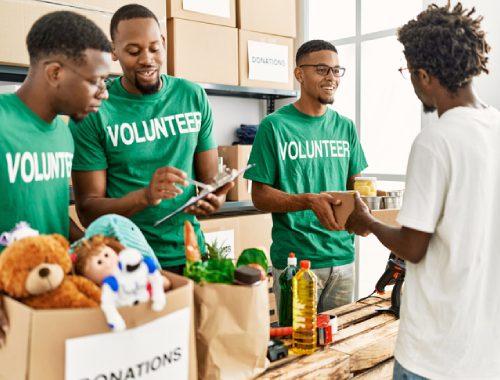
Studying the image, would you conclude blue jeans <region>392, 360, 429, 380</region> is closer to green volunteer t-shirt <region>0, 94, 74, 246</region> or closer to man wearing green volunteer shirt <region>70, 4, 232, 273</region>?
man wearing green volunteer shirt <region>70, 4, 232, 273</region>

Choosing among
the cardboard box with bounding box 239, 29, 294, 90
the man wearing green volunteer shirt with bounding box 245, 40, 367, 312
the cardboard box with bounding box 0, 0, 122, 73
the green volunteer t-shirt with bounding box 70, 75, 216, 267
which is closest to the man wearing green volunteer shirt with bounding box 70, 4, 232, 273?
the green volunteer t-shirt with bounding box 70, 75, 216, 267

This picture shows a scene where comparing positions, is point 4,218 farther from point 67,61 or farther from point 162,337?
point 162,337

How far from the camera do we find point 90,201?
1566mm

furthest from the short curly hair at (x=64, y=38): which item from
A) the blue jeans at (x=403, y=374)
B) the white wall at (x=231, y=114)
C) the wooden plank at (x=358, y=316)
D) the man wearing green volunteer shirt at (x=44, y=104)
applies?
the white wall at (x=231, y=114)

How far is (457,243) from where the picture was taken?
106cm

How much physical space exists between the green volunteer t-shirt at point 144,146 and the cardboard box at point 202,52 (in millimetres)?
1189

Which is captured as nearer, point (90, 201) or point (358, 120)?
point (90, 201)

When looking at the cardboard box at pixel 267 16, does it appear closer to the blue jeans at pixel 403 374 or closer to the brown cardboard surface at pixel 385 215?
the brown cardboard surface at pixel 385 215

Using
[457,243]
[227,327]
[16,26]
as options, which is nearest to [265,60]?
[16,26]

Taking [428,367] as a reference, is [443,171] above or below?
above

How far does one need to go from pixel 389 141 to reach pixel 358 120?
0.84ft

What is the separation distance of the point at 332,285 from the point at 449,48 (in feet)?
4.05

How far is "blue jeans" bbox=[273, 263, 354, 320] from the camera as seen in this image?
2.08 meters

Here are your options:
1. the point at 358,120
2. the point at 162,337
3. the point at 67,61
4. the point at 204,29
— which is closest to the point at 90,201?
the point at 67,61
